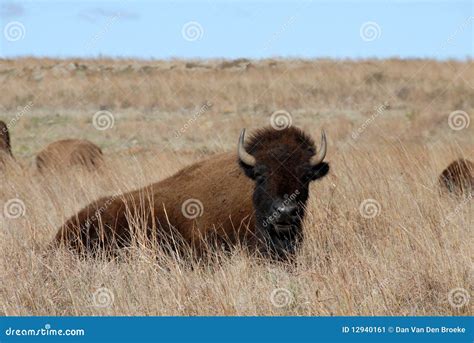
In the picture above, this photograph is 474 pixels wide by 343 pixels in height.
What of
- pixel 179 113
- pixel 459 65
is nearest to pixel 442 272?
pixel 179 113

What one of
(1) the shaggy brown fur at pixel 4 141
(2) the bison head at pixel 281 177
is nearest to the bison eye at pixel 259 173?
(2) the bison head at pixel 281 177

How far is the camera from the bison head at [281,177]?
7621 millimetres

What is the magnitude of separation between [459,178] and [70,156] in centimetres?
859

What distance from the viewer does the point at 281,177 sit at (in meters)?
7.77

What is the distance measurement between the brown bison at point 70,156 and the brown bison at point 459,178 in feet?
23.0

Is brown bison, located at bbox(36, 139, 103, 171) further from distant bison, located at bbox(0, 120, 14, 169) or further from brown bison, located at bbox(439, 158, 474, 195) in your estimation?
brown bison, located at bbox(439, 158, 474, 195)

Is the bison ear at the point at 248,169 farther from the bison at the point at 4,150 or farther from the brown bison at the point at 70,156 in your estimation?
the bison at the point at 4,150

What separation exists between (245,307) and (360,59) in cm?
4988

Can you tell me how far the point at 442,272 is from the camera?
639cm

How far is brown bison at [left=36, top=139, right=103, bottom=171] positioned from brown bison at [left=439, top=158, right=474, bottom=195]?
7024 millimetres

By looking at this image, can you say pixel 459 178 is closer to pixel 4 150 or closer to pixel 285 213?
pixel 285 213

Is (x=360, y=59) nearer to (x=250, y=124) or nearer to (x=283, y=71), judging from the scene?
(x=283, y=71)

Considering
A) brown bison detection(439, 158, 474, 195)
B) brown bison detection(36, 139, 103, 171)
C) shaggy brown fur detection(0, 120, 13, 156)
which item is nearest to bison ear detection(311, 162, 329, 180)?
brown bison detection(439, 158, 474, 195)

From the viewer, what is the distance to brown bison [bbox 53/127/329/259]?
776cm
